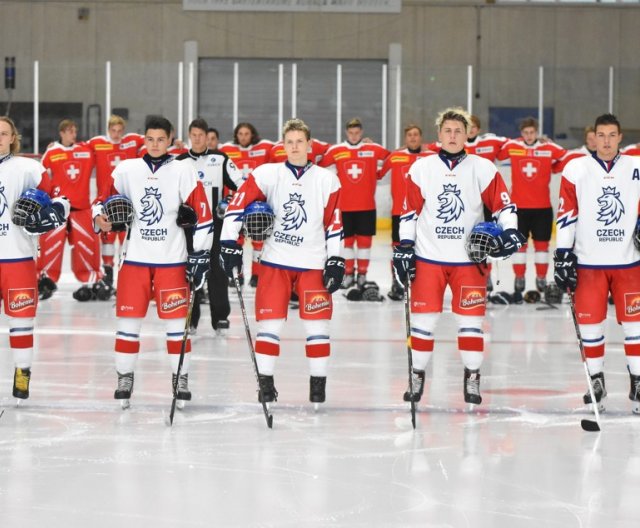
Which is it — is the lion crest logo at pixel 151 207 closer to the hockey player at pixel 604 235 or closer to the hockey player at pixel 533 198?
the hockey player at pixel 604 235

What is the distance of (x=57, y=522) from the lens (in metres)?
3.08

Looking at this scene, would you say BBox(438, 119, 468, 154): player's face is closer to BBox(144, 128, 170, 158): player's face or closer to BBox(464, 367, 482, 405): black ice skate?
BBox(464, 367, 482, 405): black ice skate

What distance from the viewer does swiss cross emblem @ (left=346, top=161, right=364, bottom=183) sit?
30.5 feet

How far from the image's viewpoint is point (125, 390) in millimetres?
4699

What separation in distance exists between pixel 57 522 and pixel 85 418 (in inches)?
57.1

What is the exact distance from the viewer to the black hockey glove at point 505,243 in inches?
180

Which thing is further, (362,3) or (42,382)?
(362,3)

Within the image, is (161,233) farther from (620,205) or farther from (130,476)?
(620,205)

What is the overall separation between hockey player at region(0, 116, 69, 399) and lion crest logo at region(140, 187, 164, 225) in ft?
1.06

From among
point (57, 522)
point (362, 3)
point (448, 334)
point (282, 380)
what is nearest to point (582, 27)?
point (362, 3)

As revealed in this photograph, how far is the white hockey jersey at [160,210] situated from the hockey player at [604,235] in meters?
1.44

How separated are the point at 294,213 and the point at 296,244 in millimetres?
124

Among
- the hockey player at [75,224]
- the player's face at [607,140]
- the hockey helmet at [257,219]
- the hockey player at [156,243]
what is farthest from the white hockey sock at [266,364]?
the hockey player at [75,224]

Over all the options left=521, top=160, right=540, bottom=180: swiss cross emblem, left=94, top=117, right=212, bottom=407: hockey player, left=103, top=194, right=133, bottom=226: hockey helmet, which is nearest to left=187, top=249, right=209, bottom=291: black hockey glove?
left=94, top=117, right=212, bottom=407: hockey player
